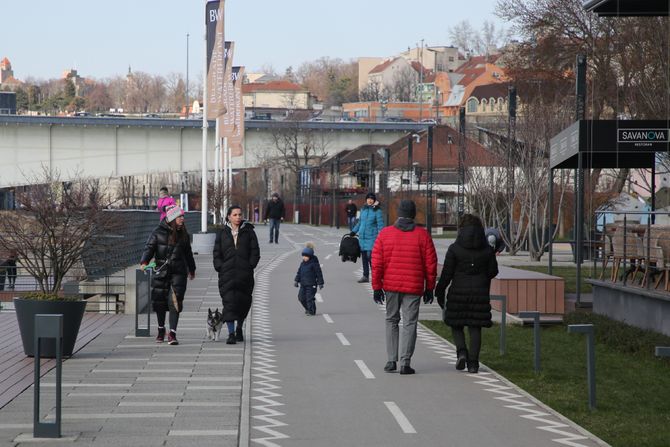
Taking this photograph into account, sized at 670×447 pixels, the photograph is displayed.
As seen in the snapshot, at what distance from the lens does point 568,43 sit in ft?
157

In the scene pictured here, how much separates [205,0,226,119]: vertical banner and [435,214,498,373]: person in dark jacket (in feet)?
85.9

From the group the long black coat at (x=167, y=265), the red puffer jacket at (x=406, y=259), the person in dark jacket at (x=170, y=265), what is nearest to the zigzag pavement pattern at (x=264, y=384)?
the person in dark jacket at (x=170, y=265)

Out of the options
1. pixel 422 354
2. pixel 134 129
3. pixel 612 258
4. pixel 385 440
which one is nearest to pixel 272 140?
pixel 134 129

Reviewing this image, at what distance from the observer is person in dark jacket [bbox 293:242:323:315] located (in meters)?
21.3

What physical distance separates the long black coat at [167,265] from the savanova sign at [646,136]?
7.97m

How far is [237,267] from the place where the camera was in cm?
1684

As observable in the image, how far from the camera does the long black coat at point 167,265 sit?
16.7 meters

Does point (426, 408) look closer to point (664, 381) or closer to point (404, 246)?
point (404, 246)

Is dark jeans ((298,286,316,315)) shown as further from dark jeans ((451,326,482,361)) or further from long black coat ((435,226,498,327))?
long black coat ((435,226,498,327))

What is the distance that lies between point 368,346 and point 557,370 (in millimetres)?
3089

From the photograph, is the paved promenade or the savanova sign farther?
the savanova sign

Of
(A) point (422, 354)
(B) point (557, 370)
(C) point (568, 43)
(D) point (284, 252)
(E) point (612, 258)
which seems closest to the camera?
(B) point (557, 370)

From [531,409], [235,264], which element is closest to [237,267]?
[235,264]

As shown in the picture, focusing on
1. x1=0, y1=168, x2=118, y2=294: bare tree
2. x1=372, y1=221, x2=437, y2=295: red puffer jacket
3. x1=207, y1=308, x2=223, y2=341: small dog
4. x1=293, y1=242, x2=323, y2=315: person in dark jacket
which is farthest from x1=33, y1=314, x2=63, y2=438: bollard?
x1=293, y1=242, x2=323, y2=315: person in dark jacket
